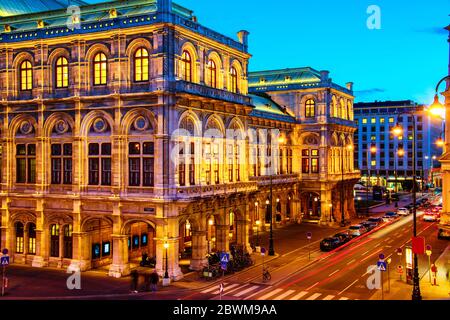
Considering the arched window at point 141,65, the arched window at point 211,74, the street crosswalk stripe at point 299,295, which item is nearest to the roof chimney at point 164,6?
the arched window at point 141,65

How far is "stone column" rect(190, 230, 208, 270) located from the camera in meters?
44.7

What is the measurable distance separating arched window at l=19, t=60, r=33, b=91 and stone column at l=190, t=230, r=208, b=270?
20.3 meters

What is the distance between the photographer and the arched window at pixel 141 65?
1663 inches

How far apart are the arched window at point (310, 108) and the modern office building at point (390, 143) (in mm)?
76165

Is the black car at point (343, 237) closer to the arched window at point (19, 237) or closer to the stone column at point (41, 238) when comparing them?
the stone column at point (41, 238)

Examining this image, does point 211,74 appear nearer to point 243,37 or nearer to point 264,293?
point 243,37

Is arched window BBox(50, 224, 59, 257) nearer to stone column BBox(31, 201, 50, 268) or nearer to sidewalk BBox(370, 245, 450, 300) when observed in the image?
stone column BBox(31, 201, 50, 268)

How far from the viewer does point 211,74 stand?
156ft

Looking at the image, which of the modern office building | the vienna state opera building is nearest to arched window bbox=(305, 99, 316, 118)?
the vienna state opera building

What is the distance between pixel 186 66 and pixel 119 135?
321 inches

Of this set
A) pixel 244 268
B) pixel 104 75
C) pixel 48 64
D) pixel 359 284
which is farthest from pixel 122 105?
pixel 359 284

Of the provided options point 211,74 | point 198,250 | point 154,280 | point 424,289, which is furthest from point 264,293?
point 211,74
